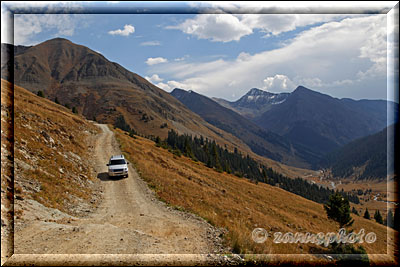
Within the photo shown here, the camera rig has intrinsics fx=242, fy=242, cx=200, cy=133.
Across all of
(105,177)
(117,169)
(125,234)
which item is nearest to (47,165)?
A: (105,177)

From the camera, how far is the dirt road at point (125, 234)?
394 inches

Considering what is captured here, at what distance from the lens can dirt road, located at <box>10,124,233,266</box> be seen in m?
10.0

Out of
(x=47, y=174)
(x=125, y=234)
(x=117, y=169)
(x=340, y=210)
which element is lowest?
(x=340, y=210)

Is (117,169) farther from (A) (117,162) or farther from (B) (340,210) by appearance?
(B) (340,210)

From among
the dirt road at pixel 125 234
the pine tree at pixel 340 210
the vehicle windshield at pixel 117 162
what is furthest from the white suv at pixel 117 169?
the pine tree at pixel 340 210

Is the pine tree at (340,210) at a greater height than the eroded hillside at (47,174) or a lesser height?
lesser

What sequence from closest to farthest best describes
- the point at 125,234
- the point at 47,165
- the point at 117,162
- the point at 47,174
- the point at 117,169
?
the point at 125,234
the point at 47,174
the point at 47,165
the point at 117,169
the point at 117,162

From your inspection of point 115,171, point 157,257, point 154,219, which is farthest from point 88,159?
point 157,257

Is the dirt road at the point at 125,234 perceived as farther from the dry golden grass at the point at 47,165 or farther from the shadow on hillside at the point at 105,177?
the shadow on hillside at the point at 105,177

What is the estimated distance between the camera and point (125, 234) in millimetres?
11648

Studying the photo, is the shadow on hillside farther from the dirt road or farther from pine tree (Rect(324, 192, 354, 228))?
pine tree (Rect(324, 192, 354, 228))

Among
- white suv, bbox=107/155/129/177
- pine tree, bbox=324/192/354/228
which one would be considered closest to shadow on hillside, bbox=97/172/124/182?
white suv, bbox=107/155/129/177

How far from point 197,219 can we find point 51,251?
8.91 m

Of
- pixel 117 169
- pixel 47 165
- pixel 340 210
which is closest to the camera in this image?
pixel 47 165
